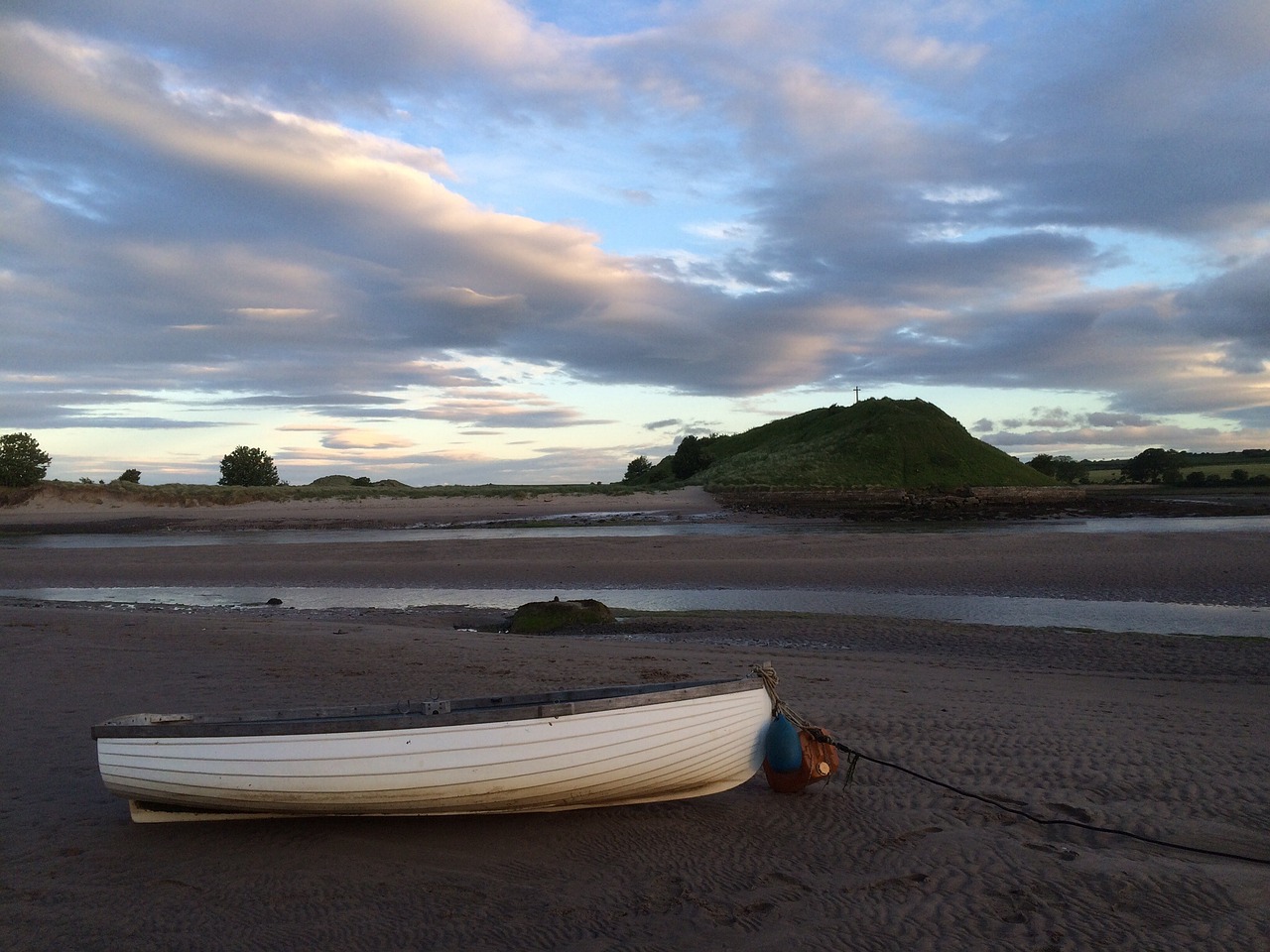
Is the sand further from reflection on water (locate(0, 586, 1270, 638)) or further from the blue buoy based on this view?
reflection on water (locate(0, 586, 1270, 638))

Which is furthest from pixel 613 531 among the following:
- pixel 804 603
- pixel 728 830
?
pixel 728 830

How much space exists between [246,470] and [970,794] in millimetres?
85755

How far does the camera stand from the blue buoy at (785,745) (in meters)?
7.36

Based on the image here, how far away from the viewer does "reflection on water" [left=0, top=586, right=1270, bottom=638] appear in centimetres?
1822

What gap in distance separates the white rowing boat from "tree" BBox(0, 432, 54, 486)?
68248mm

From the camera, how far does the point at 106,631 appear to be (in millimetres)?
15930

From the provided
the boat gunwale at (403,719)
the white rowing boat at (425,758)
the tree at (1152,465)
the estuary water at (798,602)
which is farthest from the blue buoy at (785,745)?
the tree at (1152,465)

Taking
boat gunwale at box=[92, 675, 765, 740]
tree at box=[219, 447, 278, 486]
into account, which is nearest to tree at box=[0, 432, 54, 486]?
tree at box=[219, 447, 278, 486]

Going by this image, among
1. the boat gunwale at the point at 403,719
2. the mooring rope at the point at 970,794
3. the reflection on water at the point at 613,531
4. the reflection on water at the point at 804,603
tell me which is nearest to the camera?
the boat gunwale at the point at 403,719

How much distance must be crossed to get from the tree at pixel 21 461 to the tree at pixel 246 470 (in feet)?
60.6

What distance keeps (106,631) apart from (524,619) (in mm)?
7767

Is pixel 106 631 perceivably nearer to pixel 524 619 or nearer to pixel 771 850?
pixel 524 619

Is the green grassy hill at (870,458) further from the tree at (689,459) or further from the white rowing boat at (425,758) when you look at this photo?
the white rowing boat at (425,758)

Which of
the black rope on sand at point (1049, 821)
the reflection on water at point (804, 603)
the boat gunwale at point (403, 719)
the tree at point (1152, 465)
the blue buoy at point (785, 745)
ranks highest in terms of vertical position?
the tree at point (1152, 465)
